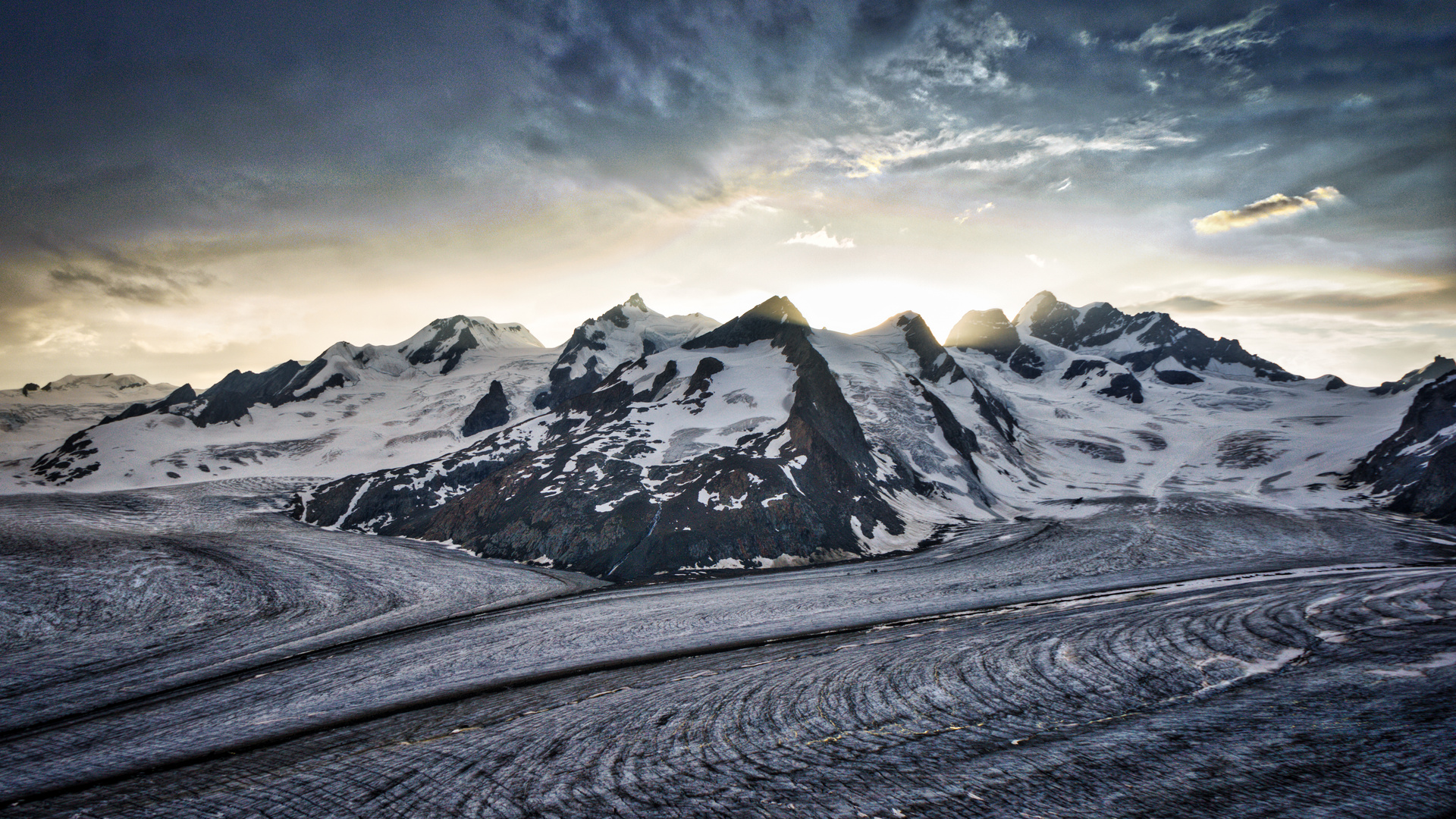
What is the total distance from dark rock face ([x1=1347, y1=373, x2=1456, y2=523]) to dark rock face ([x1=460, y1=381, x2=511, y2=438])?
13193cm

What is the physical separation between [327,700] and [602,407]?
61.5 meters

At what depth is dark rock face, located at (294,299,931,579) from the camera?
46.7 m

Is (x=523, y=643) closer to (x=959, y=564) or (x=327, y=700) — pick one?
(x=327, y=700)

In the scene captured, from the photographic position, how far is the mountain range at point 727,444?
51.3 meters

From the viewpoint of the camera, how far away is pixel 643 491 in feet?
172

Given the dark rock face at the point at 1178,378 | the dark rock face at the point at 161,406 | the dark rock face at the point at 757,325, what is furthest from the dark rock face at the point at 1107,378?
the dark rock face at the point at 161,406

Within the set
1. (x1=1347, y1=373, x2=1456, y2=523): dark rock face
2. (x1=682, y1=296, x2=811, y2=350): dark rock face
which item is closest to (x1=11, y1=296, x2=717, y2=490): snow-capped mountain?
(x1=682, y1=296, x2=811, y2=350): dark rock face

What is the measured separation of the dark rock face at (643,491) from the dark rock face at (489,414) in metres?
41.7

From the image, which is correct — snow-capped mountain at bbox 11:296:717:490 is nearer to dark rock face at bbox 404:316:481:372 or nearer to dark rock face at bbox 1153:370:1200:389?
dark rock face at bbox 404:316:481:372

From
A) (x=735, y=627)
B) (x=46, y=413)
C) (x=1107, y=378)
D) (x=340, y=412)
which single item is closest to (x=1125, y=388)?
(x=1107, y=378)

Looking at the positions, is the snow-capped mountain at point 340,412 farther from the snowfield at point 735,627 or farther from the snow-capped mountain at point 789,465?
the snow-capped mountain at point 789,465

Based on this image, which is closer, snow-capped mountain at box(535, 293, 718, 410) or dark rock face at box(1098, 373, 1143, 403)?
snow-capped mountain at box(535, 293, 718, 410)

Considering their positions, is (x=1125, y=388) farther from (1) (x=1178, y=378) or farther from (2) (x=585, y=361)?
(2) (x=585, y=361)

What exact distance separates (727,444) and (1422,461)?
81614 millimetres
